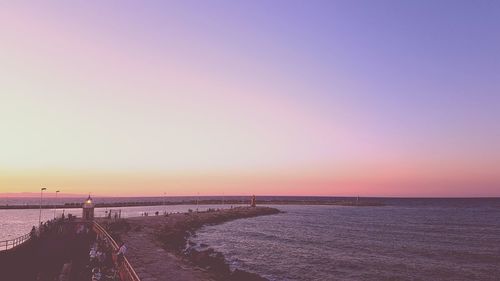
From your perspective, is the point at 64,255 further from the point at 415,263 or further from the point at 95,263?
the point at 415,263

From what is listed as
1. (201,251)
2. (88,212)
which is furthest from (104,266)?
(88,212)

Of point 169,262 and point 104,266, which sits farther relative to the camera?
point 169,262

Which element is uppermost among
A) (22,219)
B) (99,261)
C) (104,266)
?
(99,261)

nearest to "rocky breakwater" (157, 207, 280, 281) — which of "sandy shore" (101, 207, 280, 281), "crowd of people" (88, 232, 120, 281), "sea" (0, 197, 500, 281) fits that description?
"sandy shore" (101, 207, 280, 281)

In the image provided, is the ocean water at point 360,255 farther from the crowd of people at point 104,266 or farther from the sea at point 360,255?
the crowd of people at point 104,266

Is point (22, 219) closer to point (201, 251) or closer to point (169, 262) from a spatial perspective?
point (201, 251)

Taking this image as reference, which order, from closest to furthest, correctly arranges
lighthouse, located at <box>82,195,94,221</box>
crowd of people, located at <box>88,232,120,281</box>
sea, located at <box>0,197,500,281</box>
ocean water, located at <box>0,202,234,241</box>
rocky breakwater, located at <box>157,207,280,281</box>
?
crowd of people, located at <box>88,232,120,281</box> < rocky breakwater, located at <box>157,207,280,281</box> < sea, located at <box>0,197,500,281</box> < lighthouse, located at <box>82,195,94,221</box> < ocean water, located at <box>0,202,234,241</box>

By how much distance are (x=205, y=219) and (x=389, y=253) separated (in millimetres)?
54155

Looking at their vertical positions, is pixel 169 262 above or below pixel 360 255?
above

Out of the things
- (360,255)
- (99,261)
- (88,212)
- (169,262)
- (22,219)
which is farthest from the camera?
(22,219)

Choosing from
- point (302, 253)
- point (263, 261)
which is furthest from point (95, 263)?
point (302, 253)

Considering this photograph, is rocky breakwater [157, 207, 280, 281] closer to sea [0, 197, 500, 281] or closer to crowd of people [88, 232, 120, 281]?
sea [0, 197, 500, 281]

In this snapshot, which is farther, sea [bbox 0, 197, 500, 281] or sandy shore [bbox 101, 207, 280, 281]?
sea [bbox 0, 197, 500, 281]

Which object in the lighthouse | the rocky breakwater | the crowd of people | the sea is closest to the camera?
the crowd of people
